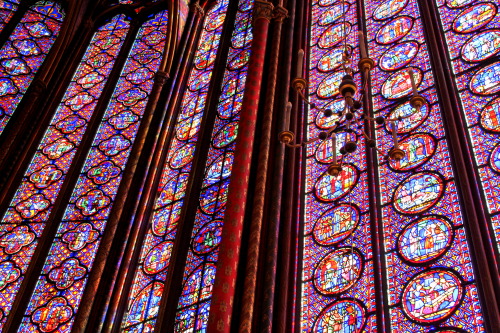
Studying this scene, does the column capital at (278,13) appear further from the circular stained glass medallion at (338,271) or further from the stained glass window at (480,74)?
the circular stained glass medallion at (338,271)

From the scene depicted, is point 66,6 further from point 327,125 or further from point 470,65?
point 470,65

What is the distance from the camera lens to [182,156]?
40.6ft

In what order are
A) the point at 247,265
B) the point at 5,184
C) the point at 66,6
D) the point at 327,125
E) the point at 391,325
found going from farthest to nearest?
the point at 66,6, the point at 5,184, the point at 327,125, the point at 247,265, the point at 391,325

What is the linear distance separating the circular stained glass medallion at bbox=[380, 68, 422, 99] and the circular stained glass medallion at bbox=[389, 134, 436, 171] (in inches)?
39.7

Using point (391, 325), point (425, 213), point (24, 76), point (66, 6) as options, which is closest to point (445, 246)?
point (425, 213)

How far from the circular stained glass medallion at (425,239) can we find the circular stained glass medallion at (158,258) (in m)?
4.07

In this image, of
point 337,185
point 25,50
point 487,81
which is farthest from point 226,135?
point 25,50

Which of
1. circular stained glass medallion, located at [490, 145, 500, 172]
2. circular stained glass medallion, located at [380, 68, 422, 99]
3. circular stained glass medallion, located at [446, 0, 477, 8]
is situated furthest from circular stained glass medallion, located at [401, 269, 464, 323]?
circular stained glass medallion, located at [446, 0, 477, 8]

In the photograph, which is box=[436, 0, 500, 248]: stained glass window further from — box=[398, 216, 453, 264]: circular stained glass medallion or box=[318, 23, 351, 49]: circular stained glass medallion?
box=[318, 23, 351, 49]: circular stained glass medallion

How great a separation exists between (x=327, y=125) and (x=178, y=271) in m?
3.19

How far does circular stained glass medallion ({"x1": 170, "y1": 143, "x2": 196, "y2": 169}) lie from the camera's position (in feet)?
40.0

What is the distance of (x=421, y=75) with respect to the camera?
9906mm

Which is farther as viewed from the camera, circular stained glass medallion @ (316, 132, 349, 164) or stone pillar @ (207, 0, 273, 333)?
circular stained glass medallion @ (316, 132, 349, 164)

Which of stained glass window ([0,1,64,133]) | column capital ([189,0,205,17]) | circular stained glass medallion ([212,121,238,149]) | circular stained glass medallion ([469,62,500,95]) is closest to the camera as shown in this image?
circular stained glass medallion ([469,62,500,95])
